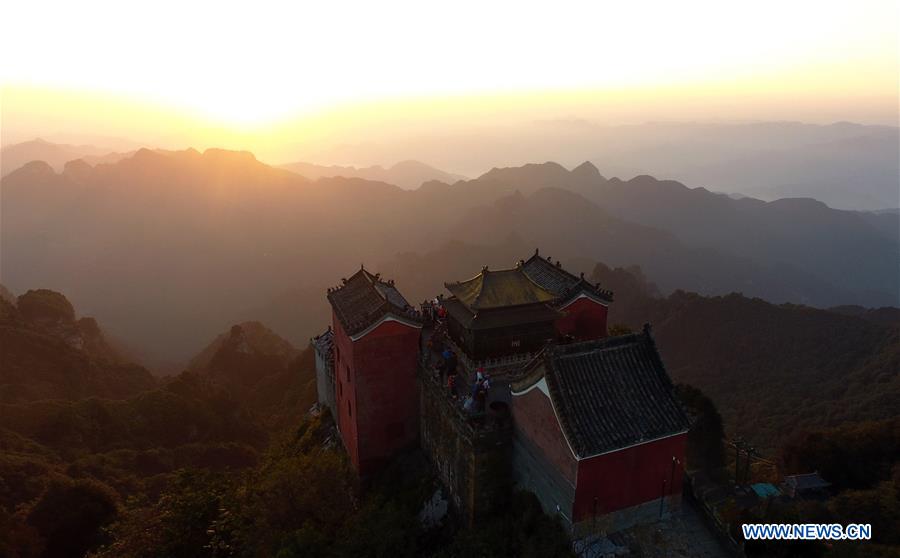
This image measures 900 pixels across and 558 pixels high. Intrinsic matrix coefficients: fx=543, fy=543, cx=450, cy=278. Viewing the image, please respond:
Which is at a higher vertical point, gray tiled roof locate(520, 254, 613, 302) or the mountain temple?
gray tiled roof locate(520, 254, 613, 302)

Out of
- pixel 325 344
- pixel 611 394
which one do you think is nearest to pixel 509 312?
pixel 611 394

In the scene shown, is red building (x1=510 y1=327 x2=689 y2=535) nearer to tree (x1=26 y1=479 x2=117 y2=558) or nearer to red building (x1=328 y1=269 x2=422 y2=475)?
red building (x1=328 y1=269 x2=422 y2=475)

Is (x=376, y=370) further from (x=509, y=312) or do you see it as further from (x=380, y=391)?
(x=509, y=312)

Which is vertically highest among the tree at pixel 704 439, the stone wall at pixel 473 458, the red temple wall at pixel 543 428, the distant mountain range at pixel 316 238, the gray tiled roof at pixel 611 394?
the gray tiled roof at pixel 611 394

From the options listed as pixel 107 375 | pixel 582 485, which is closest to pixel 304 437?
pixel 582 485

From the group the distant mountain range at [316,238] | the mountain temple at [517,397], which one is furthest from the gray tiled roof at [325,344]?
the distant mountain range at [316,238]

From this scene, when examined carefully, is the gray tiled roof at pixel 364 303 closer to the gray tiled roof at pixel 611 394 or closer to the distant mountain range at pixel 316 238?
the gray tiled roof at pixel 611 394

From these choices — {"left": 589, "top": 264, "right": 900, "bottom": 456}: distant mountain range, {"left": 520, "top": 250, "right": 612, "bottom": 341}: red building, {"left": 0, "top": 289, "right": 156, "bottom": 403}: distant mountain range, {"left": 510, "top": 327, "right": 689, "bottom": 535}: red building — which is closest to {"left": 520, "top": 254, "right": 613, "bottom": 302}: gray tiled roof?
{"left": 520, "top": 250, "right": 612, "bottom": 341}: red building
